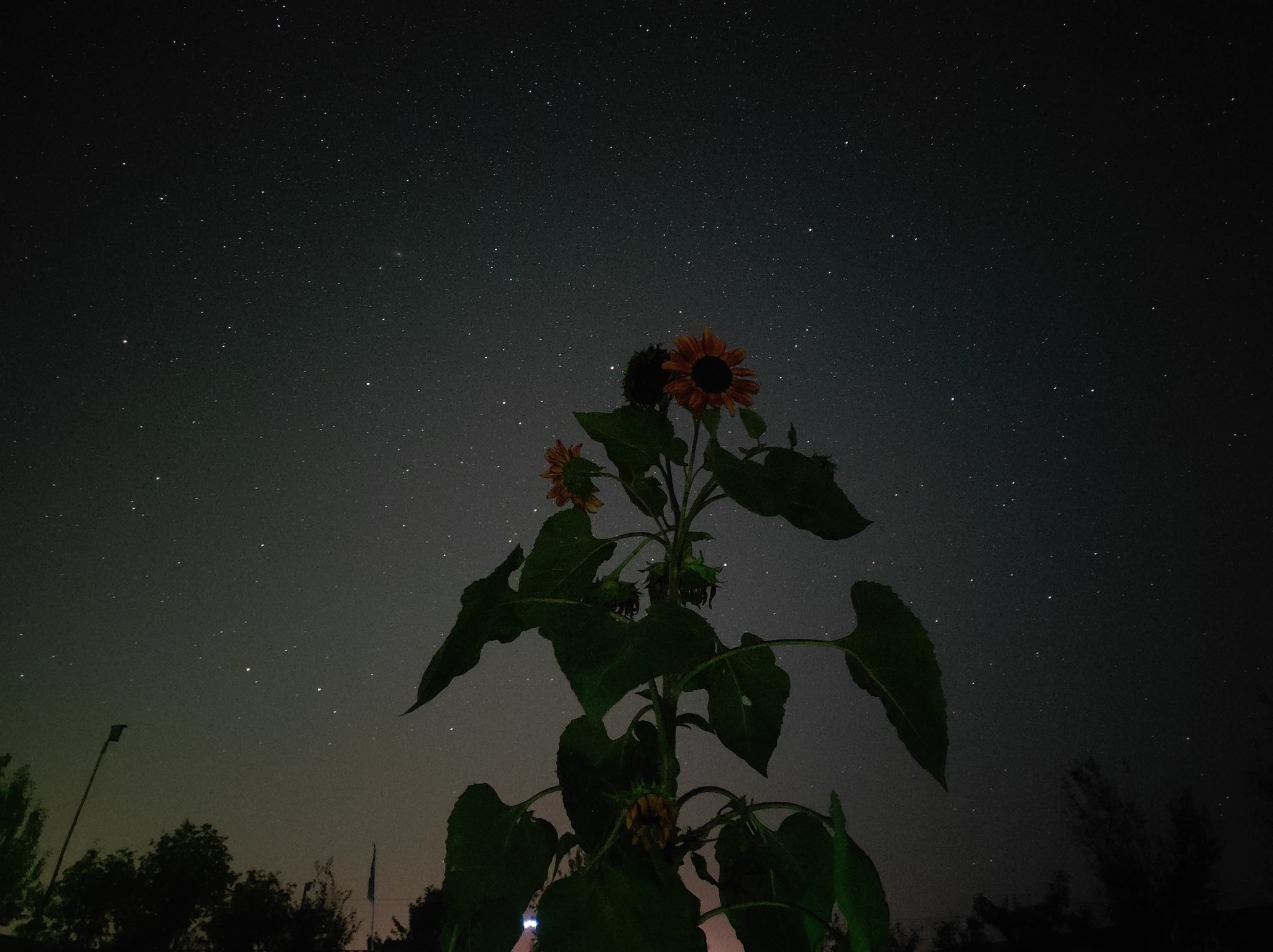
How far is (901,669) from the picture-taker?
1263mm

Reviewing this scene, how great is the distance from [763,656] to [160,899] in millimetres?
50173

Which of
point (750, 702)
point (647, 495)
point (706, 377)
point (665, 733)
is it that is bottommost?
point (665, 733)

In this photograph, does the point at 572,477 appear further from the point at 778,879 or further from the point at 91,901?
the point at 91,901

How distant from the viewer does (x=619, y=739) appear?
4.84 feet

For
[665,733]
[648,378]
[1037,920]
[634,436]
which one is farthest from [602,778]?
[1037,920]

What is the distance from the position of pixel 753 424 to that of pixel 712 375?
18 centimetres

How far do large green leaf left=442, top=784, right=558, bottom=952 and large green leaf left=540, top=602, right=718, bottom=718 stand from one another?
48 cm

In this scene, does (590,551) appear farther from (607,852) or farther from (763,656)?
(607,852)

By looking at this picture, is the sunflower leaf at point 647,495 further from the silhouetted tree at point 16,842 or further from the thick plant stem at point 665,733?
the silhouetted tree at point 16,842

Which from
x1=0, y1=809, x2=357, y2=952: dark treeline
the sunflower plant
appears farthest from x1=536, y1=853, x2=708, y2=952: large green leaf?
x1=0, y1=809, x2=357, y2=952: dark treeline

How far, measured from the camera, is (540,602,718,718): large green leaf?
973 mm

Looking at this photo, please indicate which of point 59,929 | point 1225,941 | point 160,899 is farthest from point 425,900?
point 1225,941

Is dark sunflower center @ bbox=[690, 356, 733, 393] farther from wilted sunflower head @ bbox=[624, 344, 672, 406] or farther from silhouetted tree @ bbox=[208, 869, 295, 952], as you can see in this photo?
silhouetted tree @ bbox=[208, 869, 295, 952]

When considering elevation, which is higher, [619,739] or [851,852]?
[619,739]
